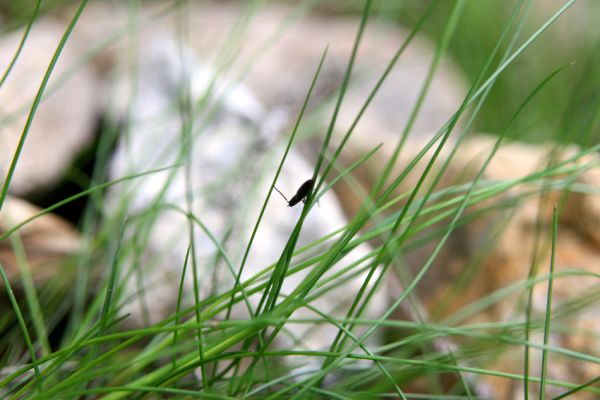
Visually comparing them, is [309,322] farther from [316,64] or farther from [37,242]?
[316,64]

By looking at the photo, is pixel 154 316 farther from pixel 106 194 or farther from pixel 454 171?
pixel 454 171

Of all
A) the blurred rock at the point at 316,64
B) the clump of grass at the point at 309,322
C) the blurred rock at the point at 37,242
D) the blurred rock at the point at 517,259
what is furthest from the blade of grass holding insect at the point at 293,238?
the blurred rock at the point at 316,64

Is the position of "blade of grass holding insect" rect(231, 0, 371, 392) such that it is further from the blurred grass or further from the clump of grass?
the blurred grass

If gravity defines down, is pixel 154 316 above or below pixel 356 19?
below

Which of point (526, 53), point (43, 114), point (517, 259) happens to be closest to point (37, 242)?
point (43, 114)

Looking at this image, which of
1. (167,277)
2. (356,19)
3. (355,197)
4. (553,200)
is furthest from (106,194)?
(356,19)
